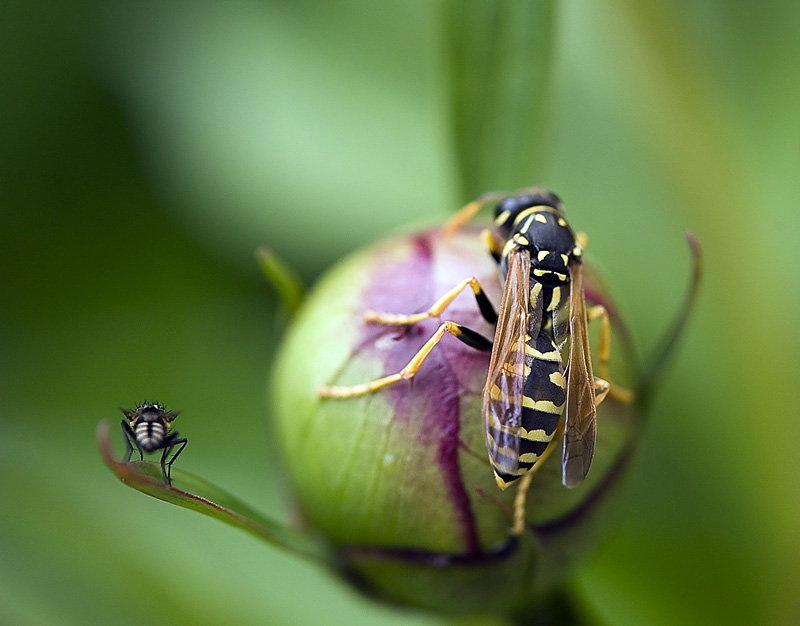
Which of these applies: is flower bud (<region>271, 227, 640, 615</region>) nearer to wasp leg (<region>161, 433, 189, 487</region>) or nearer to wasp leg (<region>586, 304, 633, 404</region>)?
wasp leg (<region>586, 304, 633, 404</region>)

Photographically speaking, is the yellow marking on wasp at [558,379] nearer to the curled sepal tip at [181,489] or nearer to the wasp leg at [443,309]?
the wasp leg at [443,309]

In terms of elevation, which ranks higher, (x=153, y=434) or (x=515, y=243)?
(x=515, y=243)

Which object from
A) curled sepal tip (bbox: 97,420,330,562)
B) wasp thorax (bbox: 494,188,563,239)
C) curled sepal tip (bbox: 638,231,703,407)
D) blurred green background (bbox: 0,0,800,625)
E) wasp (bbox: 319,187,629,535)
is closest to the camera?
curled sepal tip (bbox: 97,420,330,562)

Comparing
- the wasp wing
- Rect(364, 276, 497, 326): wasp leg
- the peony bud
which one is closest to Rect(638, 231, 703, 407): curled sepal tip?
the peony bud

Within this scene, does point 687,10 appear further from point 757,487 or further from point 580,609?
point 580,609

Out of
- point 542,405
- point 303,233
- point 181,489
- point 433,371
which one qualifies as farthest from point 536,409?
point 303,233

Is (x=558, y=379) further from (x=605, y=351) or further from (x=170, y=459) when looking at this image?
(x=170, y=459)

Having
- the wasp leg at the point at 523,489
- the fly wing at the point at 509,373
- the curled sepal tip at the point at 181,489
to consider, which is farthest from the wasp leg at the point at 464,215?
the curled sepal tip at the point at 181,489
